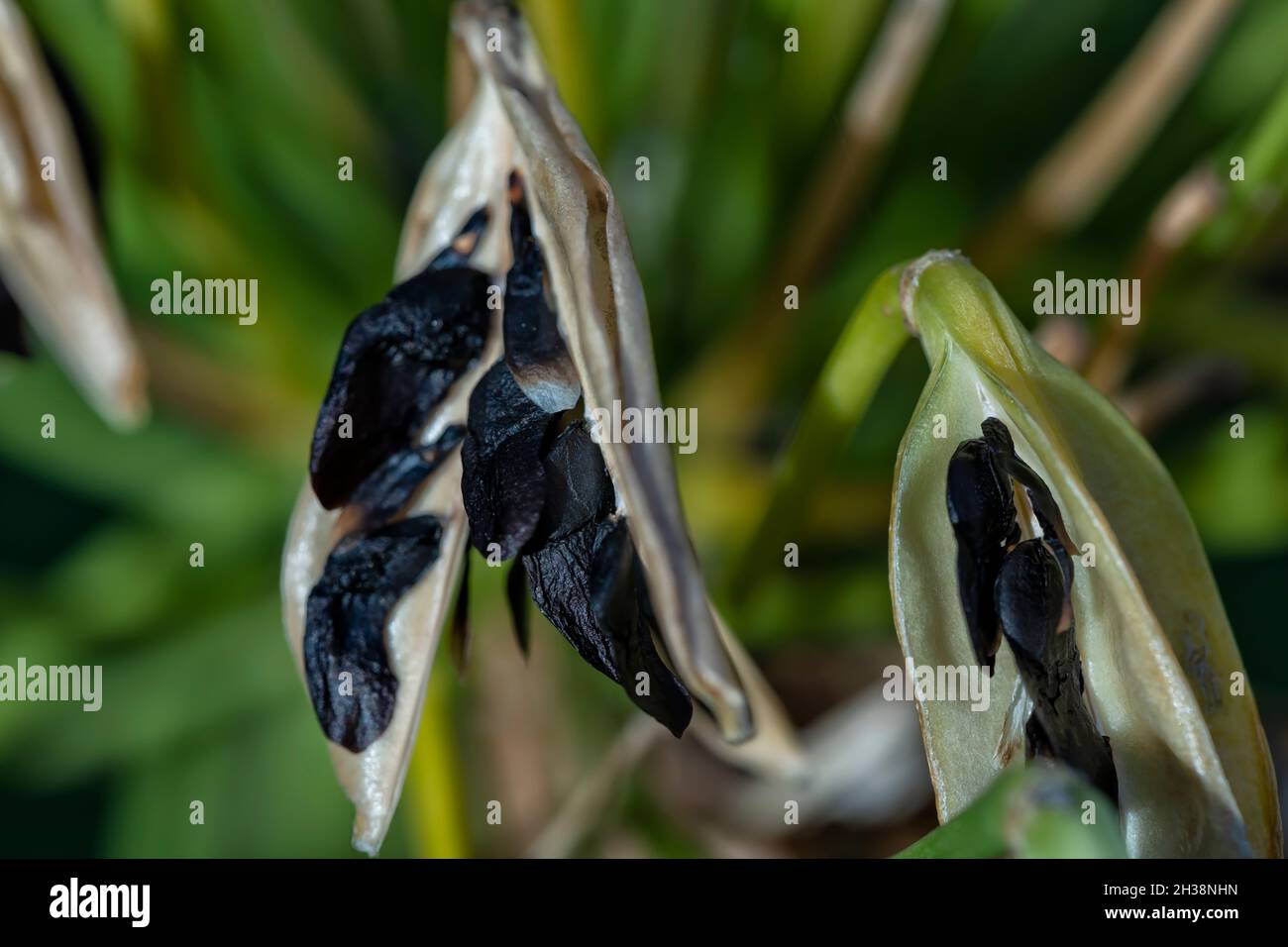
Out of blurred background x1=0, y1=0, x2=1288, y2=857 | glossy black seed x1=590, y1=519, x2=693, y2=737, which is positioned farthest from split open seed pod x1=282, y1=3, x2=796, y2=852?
blurred background x1=0, y1=0, x2=1288, y2=857

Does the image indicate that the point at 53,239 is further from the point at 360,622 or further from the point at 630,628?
the point at 630,628

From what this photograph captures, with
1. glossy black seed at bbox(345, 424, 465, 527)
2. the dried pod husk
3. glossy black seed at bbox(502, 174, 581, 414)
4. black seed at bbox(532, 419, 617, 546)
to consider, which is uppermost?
the dried pod husk

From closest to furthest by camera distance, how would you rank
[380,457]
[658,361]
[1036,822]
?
[1036,822]
[380,457]
[658,361]

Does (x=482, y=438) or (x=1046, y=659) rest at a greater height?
(x=482, y=438)

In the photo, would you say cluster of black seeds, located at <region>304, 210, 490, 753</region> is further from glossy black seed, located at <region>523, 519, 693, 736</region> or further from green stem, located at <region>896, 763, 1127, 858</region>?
green stem, located at <region>896, 763, 1127, 858</region>

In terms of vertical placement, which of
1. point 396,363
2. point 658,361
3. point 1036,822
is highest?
point 658,361

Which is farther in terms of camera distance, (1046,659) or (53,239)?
(53,239)

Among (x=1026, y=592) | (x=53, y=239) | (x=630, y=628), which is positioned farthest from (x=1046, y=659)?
(x=53, y=239)
